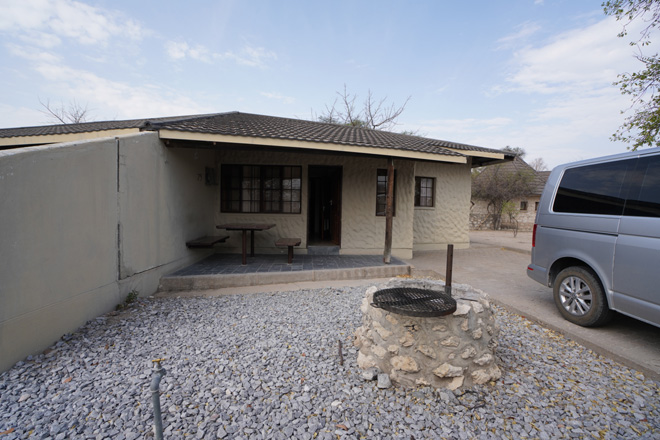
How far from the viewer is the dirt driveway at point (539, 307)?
2.62m

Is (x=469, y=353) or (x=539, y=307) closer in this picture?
(x=469, y=353)

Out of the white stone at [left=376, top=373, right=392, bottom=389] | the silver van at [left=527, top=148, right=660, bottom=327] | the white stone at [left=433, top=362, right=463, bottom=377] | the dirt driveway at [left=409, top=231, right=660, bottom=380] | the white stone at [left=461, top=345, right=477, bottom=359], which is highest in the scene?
the silver van at [left=527, top=148, right=660, bottom=327]

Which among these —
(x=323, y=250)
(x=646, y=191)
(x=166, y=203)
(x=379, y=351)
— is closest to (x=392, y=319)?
(x=379, y=351)

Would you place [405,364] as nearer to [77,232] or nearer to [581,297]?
[581,297]

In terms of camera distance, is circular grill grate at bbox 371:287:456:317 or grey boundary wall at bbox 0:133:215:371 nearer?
circular grill grate at bbox 371:287:456:317

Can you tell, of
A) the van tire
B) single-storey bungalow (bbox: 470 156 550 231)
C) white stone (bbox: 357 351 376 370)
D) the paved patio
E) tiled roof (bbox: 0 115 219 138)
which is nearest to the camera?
white stone (bbox: 357 351 376 370)

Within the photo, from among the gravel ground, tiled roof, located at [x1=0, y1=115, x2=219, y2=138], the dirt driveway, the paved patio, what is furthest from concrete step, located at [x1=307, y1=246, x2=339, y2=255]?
tiled roof, located at [x1=0, y1=115, x2=219, y2=138]

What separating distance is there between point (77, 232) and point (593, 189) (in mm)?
5619

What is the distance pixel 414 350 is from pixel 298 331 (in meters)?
1.40

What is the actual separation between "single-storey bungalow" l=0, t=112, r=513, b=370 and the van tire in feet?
10.5

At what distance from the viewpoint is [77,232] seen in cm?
307

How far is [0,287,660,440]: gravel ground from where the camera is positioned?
177cm

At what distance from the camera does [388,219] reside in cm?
608

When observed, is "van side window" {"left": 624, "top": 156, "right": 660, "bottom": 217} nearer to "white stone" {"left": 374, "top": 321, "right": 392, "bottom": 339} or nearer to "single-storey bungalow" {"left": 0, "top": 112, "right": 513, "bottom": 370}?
"white stone" {"left": 374, "top": 321, "right": 392, "bottom": 339}
